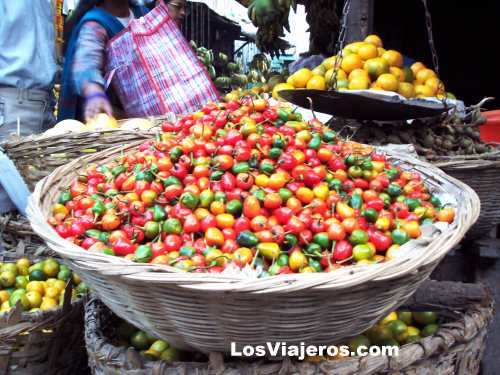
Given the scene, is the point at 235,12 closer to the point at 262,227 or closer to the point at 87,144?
the point at 87,144

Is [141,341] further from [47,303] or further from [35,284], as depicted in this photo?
[35,284]

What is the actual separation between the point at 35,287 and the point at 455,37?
507cm

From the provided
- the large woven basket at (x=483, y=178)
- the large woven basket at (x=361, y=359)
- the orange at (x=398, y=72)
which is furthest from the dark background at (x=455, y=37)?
the large woven basket at (x=361, y=359)

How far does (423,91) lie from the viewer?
265 cm

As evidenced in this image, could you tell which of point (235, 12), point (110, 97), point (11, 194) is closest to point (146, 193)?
point (11, 194)

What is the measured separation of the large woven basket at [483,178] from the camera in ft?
7.30

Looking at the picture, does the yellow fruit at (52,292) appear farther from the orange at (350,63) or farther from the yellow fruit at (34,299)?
the orange at (350,63)

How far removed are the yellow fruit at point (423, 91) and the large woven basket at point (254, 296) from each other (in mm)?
1460

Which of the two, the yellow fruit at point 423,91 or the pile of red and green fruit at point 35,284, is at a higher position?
the yellow fruit at point 423,91

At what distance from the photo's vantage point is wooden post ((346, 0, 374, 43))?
3025mm

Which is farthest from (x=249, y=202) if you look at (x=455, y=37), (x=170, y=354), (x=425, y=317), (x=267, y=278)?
(x=455, y=37)

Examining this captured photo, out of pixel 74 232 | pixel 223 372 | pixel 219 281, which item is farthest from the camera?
pixel 74 232

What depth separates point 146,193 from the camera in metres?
1.51

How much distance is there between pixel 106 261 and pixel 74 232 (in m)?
0.34
